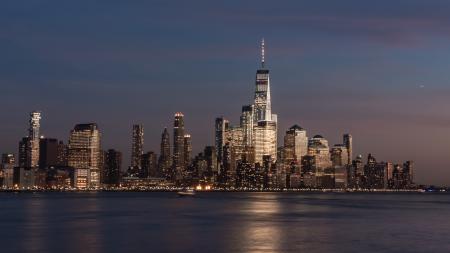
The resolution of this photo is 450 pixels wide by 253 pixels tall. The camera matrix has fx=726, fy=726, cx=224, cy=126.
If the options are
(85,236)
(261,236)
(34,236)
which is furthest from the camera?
(261,236)

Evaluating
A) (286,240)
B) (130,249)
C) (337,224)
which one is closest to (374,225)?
(337,224)

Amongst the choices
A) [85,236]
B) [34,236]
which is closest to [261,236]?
[85,236]

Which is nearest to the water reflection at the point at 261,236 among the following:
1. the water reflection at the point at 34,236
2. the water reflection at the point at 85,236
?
the water reflection at the point at 85,236

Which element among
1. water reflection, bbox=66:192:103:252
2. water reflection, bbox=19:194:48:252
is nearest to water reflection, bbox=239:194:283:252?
water reflection, bbox=66:192:103:252

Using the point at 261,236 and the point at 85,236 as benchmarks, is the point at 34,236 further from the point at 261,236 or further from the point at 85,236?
the point at 261,236

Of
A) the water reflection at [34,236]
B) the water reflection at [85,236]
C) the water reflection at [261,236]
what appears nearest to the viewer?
the water reflection at [85,236]

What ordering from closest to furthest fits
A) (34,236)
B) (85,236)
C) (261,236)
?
(85,236) < (34,236) < (261,236)

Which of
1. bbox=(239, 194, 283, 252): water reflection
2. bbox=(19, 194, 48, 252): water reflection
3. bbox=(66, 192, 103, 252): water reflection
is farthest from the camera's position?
bbox=(239, 194, 283, 252): water reflection

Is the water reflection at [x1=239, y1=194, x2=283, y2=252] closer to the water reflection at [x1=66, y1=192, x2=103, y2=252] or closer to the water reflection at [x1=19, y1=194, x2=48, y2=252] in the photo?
the water reflection at [x1=66, y1=192, x2=103, y2=252]

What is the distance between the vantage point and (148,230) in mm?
80250

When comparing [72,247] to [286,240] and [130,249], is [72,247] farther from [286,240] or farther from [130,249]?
[286,240]

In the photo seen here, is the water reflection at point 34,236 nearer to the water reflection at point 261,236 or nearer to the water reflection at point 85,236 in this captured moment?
the water reflection at point 85,236

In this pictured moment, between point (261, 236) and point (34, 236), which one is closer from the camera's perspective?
point (34, 236)

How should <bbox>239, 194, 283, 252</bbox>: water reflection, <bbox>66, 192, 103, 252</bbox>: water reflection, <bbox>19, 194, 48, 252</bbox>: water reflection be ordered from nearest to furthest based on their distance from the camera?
<bbox>66, 192, 103, 252</bbox>: water reflection < <bbox>19, 194, 48, 252</bbox>: water reflection < <bbox>239, 194, 283, 252</bbox>: water reflection
